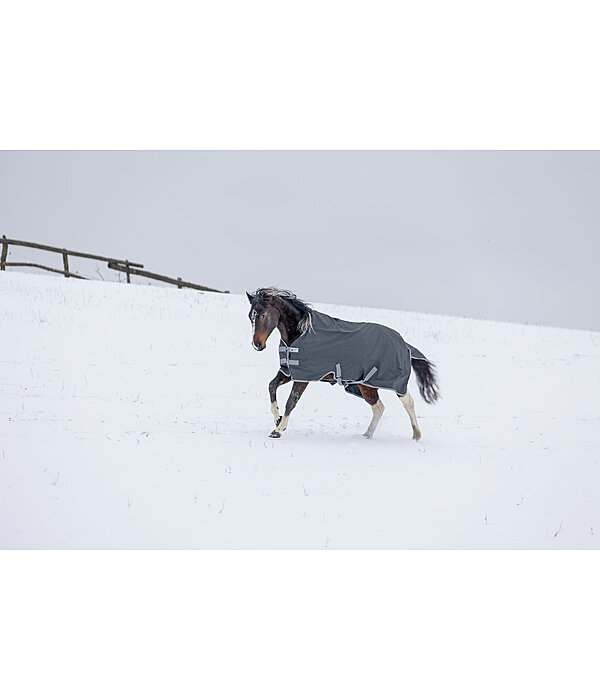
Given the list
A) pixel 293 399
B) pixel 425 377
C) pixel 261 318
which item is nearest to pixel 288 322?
pixel 261 318

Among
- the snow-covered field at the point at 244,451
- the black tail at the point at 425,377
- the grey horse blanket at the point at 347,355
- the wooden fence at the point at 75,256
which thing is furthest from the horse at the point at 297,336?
the wooden fence at the point at 75,256

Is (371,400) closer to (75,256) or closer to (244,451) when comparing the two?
(244,451)

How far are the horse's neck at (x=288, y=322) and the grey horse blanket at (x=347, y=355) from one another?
0.09m

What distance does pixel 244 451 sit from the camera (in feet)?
22.8

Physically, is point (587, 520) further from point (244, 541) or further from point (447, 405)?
point (447, 405)

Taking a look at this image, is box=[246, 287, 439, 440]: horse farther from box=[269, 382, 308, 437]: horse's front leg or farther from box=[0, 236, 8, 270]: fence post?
box=[0, 236, 8, 270]: fence post

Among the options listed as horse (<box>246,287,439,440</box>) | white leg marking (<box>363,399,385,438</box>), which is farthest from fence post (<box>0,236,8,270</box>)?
white leg marking (<box>363,399,385,438</box>)

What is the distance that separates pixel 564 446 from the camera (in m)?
8.59

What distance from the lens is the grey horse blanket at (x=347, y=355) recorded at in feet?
24.6

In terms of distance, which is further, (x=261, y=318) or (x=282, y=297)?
(x=282, y=297)

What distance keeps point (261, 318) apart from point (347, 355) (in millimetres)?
1249

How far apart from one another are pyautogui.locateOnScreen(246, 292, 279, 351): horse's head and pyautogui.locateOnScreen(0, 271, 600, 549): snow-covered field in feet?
4.34

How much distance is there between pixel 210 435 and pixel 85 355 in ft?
15.7

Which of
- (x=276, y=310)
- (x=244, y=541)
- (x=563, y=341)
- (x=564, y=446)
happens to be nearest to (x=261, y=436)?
(x=276, y=310)
